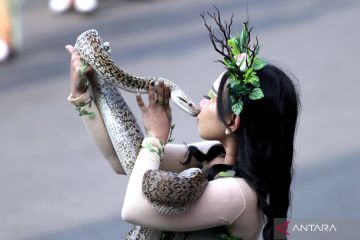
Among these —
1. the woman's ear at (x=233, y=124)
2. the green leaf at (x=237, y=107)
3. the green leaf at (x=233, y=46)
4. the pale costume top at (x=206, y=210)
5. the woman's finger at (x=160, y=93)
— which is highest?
the green leaf at (x=233, y=46)

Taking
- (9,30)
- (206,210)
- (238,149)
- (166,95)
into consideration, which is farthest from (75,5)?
(206,210)

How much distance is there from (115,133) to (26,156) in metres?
4.02

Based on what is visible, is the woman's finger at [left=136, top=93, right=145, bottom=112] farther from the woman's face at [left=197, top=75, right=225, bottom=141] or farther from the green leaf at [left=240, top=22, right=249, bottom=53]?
the green leaf at [left=240, top=22, right=249, bottom=53]

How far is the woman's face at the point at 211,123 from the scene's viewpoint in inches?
111

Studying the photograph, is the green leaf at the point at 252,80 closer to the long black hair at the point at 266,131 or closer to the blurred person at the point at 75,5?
the long black hair at the point at 266,131

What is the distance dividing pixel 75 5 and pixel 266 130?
721 cm

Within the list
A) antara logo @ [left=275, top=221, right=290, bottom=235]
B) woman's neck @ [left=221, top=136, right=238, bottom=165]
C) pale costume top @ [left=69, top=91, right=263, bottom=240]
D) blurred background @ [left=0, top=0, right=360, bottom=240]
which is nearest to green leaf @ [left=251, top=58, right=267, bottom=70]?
woman's neck @ [left=221, top=136, right=238, bottom=165]

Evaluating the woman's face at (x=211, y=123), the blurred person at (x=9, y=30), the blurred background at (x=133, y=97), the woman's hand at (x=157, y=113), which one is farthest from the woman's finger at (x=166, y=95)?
the blurred person at (x=9, y=30)

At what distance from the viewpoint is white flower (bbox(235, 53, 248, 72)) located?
2.77 meters

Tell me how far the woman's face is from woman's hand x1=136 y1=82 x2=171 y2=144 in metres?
0.11

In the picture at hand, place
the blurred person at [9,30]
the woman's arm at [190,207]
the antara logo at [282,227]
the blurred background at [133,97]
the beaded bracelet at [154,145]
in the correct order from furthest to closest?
1. the blurred person at [9,30]
2. the blurred background at [133,97]
3. the antara logo at [282,227]
4. the beaded bracelet at [154,145]
5. the woman's arm at [190,207]

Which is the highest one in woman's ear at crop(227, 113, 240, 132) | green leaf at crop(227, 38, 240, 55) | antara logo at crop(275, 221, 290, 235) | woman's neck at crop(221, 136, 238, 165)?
green leaf at crop(227, 38, 240, 55)

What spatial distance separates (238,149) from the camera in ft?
9.32

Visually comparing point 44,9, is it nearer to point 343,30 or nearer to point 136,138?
point 343,30
